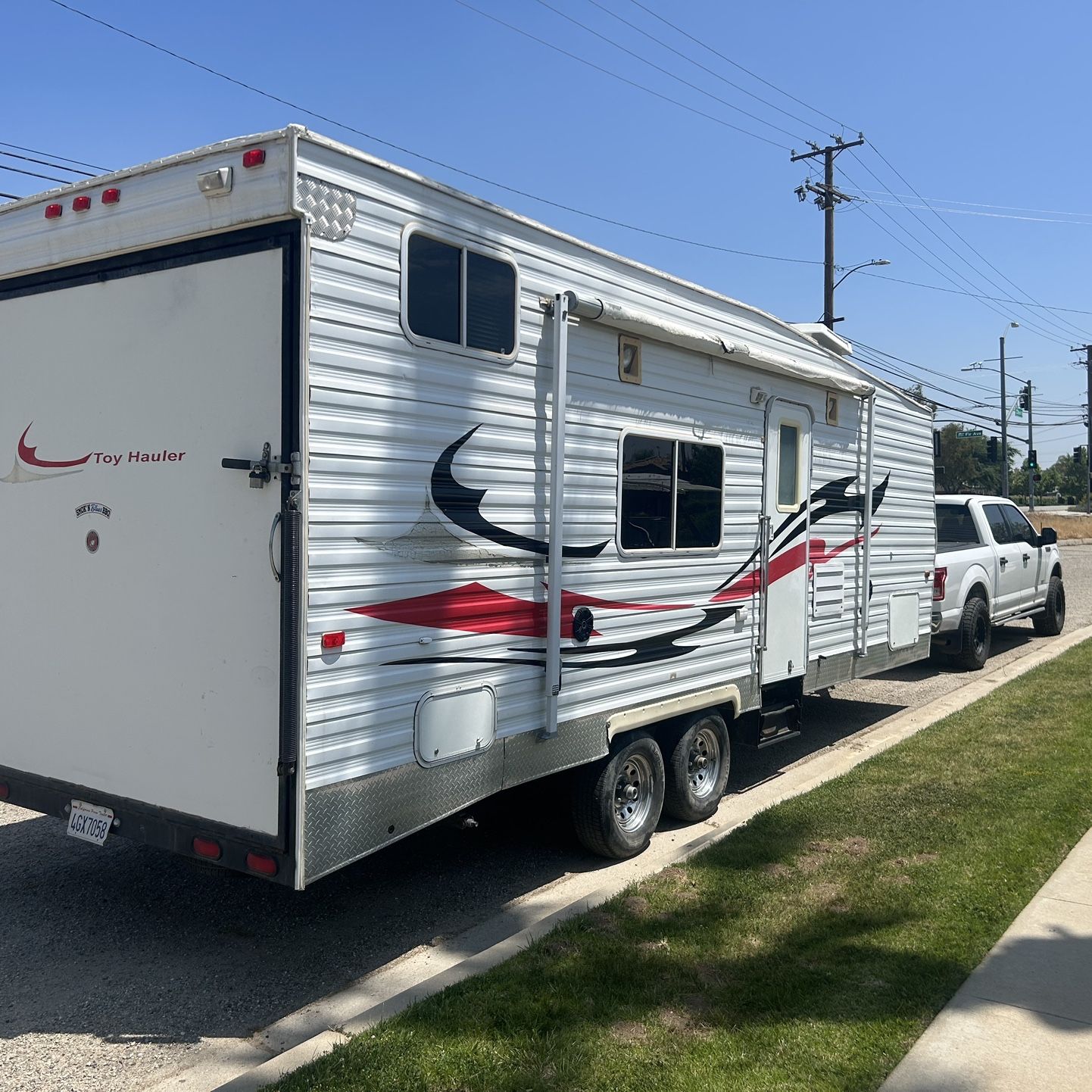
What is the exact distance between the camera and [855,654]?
8109 mm

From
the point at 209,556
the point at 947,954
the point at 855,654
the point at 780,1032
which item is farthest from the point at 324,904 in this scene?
the point at 855,654

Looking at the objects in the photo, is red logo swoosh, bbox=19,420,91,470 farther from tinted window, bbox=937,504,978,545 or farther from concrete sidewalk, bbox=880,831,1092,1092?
tinted window, bbox=937,504,978,545

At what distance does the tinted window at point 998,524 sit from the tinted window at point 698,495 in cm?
746

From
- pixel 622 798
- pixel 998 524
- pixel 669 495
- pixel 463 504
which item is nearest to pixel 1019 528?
pixel 998 524

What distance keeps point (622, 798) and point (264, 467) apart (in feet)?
9.78

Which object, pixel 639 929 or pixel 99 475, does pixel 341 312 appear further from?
pixel 639 929

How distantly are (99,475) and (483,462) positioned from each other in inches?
63.6

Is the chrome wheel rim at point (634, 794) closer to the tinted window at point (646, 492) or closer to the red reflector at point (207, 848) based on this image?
the tinted window at point (646, 492)

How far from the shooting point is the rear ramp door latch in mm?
3844

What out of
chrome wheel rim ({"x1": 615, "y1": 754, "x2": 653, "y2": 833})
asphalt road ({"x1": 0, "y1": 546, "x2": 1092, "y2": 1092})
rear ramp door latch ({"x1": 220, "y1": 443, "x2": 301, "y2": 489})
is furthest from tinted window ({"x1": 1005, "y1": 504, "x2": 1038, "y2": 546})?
rear ramp door latch ({"x1": 220, "y1": 443, "x2": 301, "y2": 489})

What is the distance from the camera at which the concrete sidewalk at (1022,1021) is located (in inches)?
136

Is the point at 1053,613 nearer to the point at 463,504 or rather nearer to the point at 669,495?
the point at 669,495

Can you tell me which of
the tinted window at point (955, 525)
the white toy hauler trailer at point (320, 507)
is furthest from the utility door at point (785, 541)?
the tinted window at point (955, 525)

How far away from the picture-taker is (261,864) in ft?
13.0
